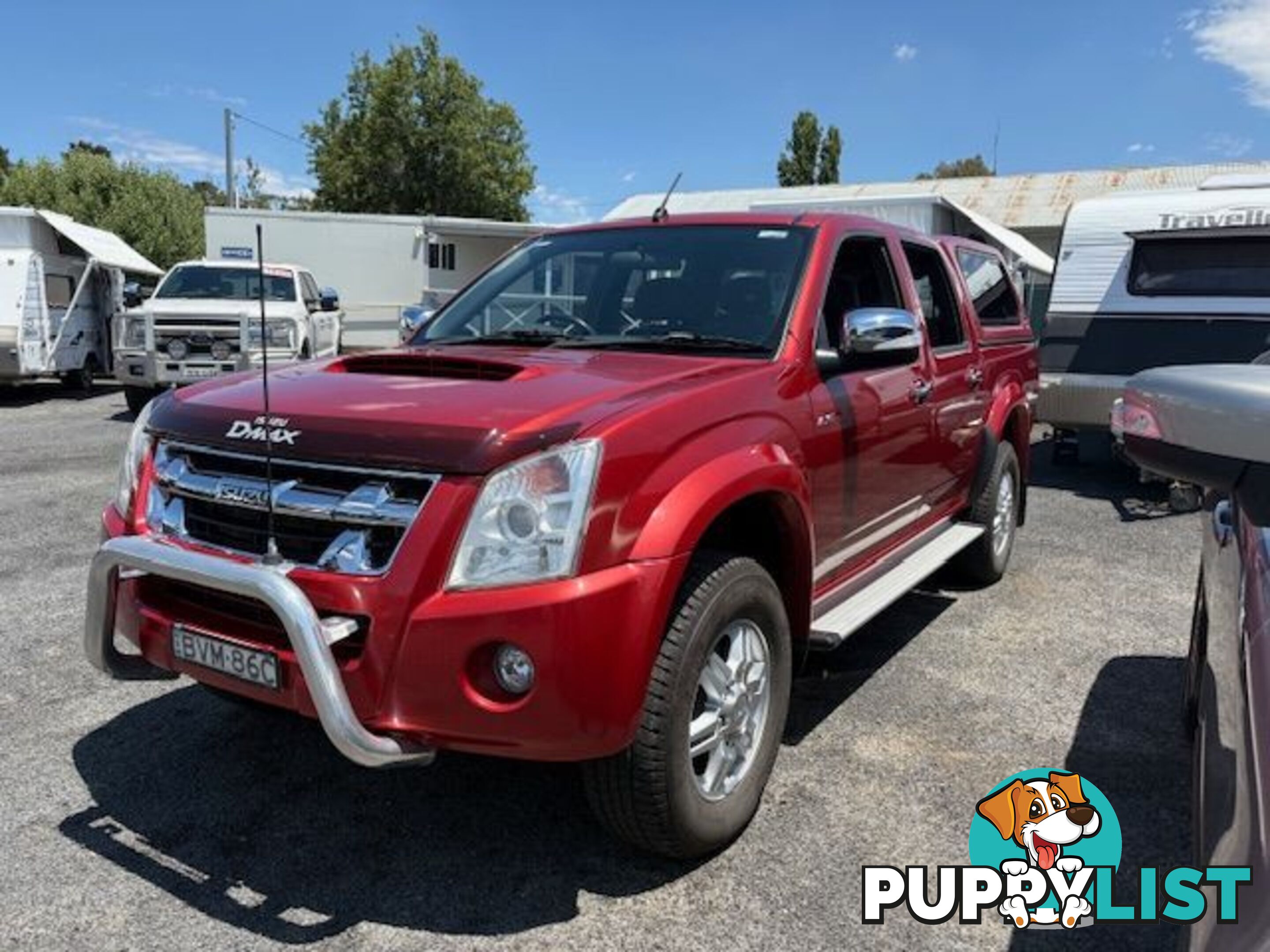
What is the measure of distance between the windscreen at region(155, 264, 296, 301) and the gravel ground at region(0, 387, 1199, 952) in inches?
345

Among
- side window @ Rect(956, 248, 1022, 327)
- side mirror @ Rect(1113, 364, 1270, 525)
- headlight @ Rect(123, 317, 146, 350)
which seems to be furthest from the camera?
headlight @ Rect(123, 317, 146, 350)

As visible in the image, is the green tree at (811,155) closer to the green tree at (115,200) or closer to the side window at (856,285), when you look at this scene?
the green tree at (115,200)

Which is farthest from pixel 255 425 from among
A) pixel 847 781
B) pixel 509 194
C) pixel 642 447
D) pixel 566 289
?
pixel 509 194

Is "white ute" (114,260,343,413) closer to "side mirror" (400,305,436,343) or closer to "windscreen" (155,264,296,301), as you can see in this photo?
"windscreen" (155,264,296,301)

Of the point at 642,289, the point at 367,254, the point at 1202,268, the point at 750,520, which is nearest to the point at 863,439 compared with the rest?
the point at 750,520

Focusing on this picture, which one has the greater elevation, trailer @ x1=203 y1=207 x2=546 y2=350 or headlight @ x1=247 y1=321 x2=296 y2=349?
trailer @ x1=203 y1=207 x2=546 y2=350

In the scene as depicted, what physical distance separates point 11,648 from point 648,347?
3.29m

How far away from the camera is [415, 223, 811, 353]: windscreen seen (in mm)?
3641

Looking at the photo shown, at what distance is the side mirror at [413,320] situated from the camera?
4.34m

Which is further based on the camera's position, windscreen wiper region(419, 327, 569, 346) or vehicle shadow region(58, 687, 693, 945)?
windscreen wiper region(419, 327, 569, 346)

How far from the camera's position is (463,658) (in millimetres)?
2400

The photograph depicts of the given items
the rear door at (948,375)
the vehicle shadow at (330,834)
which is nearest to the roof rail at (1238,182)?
the rear door at (948,375)

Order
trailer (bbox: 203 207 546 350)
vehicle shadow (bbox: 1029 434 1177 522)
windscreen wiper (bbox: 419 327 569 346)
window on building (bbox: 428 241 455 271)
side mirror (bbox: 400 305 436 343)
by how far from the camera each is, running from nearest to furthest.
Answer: windscreen wiper (bbox: 419 327 569 346)
side mirror (bbox: 400 305 436 343)
vehicle shadow (bbox: 1029 434 1177 522)
trailer (bbox: 203 207 546 350)
window on building (bbox: 428 241 455 271)

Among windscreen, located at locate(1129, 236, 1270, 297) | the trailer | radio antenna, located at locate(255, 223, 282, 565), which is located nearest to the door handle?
radio antenna, located at locate(255, 223, 282, 565)
